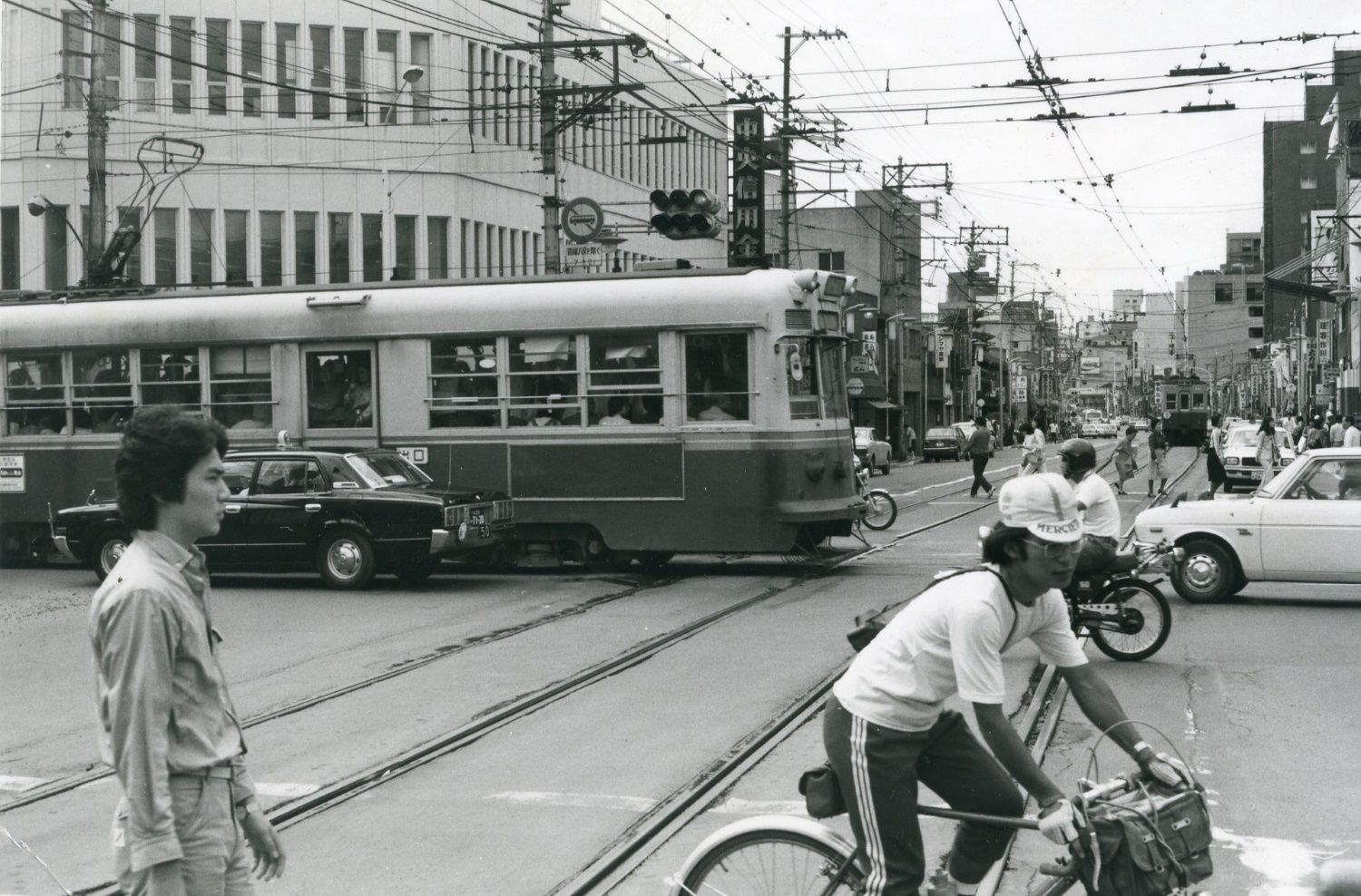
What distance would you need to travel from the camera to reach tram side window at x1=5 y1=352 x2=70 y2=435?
782 inches

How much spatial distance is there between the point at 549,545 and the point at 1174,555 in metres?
7.13

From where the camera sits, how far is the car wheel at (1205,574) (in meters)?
14.8

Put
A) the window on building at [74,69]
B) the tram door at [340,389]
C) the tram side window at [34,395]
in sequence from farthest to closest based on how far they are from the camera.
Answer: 1. the window on building at [74,69]
2. the tram side window at [34,395]
3. the tram door at [340,389]

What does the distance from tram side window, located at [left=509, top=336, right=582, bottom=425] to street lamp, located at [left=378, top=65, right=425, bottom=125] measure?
23819 mm

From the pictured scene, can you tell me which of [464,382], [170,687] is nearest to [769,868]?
[170,687]

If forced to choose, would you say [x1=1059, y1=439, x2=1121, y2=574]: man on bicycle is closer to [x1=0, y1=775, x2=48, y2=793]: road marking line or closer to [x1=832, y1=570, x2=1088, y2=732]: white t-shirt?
[x1=0, y1=775, x2=48, y2=793]: road marking line

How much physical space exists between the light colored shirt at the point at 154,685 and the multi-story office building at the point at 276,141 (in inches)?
1428

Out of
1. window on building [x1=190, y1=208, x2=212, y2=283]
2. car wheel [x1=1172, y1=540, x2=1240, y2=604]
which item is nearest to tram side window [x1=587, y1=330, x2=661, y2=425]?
car wheel [x1=1172, y1=540, x2=1240, y2=604]

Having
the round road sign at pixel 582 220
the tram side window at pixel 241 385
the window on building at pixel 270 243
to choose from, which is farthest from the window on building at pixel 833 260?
the tram side window at pixel 241 385

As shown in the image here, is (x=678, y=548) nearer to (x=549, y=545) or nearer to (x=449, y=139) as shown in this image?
(x=549, y=545)

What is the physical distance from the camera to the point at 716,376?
17.3m

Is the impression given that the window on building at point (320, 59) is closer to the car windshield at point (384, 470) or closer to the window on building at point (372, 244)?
the window on building at point (372, 244)

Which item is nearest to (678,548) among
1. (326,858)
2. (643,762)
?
(643,762)

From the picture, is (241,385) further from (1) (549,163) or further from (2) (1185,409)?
(2) (1185,409)
